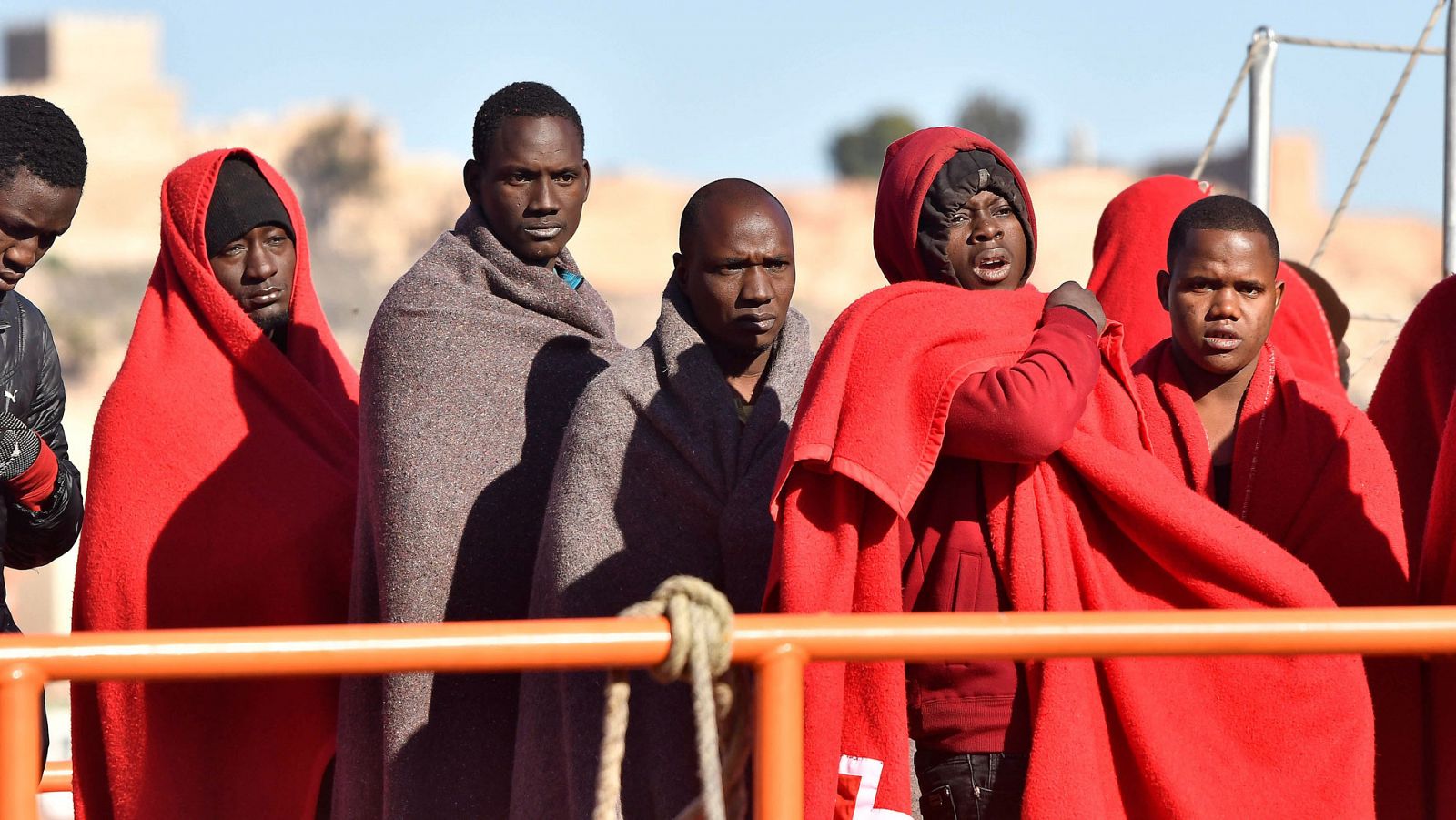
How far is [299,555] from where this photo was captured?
156 inches

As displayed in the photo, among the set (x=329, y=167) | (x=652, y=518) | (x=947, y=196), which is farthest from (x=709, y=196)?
(x=329, y=167)

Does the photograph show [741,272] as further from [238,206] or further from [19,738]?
[19,738]

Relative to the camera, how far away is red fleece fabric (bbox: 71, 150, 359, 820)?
389 centimetres

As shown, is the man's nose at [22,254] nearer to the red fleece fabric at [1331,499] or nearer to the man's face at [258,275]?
the man's face at [258,275]

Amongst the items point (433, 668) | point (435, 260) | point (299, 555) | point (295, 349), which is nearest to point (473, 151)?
point (435, 260)

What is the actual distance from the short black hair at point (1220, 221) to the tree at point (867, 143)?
56.6 meters

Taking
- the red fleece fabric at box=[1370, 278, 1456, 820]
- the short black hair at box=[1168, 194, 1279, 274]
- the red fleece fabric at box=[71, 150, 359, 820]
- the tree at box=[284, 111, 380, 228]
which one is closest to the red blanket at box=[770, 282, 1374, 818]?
the red fleece fabric at box=[1370, 278, 1456, 820]

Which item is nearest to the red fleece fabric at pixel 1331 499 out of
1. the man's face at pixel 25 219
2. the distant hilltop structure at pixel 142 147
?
the man's face at pixel 25 219

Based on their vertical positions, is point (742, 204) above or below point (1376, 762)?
above

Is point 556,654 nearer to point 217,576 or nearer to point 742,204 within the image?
point 742,204

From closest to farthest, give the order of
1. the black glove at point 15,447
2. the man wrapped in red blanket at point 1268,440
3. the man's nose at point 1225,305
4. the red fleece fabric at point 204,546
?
the man wrapped in red blanket at point 1268,440 < the man's nose at point 1225,305 < the black glove at point 15,447 < the red fleece fabric at point 204,546

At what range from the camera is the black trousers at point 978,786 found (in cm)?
301

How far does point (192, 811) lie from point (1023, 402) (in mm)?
2126

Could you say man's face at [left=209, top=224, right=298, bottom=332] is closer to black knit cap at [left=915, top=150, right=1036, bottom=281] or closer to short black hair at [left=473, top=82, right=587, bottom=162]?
short black hair at [left=473, top=82, right=587, bottom=162]
